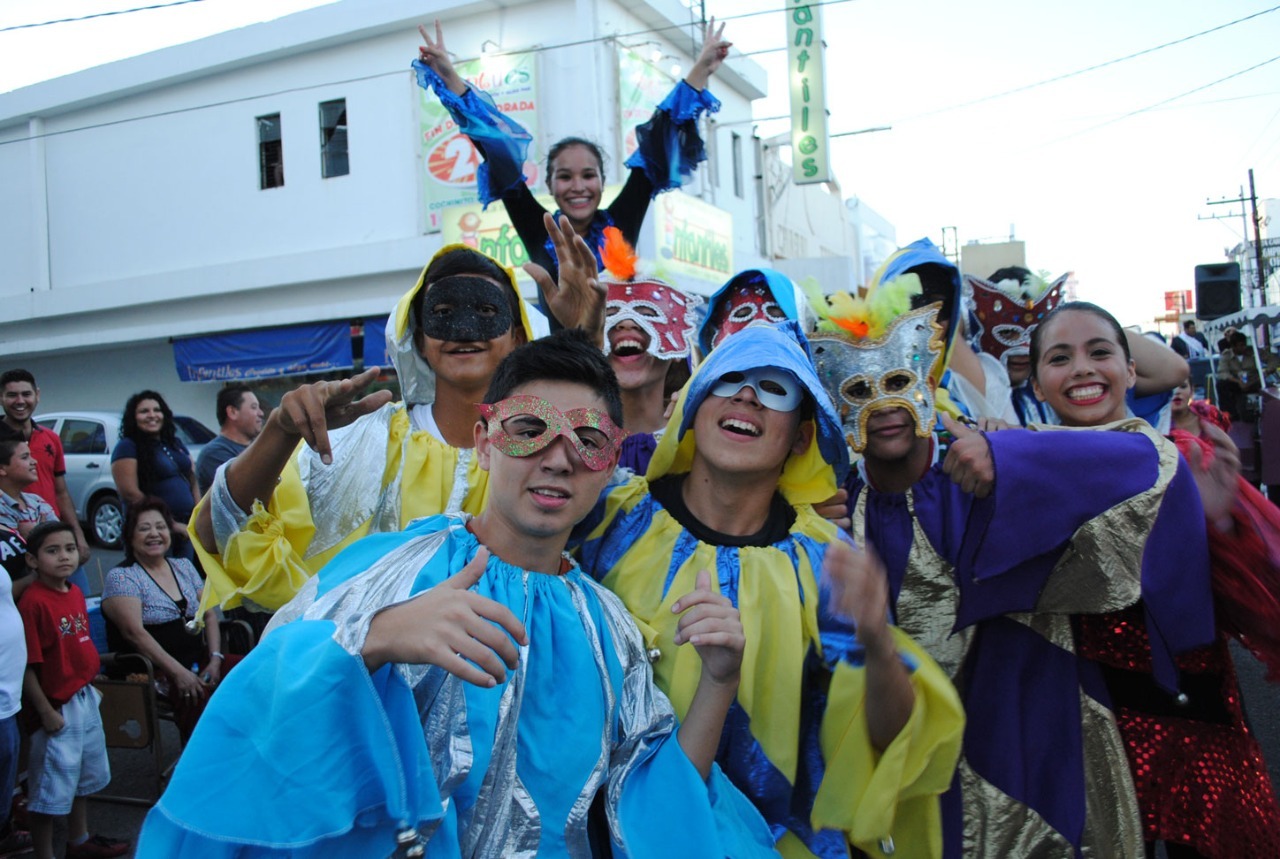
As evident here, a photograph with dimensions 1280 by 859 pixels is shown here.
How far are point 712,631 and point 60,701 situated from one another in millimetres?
3424

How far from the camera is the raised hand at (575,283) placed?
2596mm

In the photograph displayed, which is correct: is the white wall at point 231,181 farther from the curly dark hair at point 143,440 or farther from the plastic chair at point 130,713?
the plastic chair at point 130,713

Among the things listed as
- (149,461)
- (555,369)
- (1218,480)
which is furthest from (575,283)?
(149,461)

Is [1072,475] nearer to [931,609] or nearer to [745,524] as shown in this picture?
[931,609]

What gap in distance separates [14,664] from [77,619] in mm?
528

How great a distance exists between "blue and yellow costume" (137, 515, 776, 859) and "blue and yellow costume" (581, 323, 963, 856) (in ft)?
0.44

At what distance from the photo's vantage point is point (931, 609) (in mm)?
2188

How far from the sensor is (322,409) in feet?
6.84

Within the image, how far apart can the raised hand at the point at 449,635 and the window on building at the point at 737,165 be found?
16848 mm

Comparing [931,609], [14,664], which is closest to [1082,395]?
[931,609]

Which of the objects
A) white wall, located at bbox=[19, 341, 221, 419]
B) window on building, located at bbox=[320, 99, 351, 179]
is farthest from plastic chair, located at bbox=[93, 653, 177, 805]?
white wall, located at bbox=[19, 341, 221, 419]

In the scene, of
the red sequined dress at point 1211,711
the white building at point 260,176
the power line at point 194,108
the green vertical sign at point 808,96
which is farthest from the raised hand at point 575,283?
the green vertical sign at point 808,96

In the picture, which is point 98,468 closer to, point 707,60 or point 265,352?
point 265,352

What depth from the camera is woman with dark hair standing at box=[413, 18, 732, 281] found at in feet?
11.6
